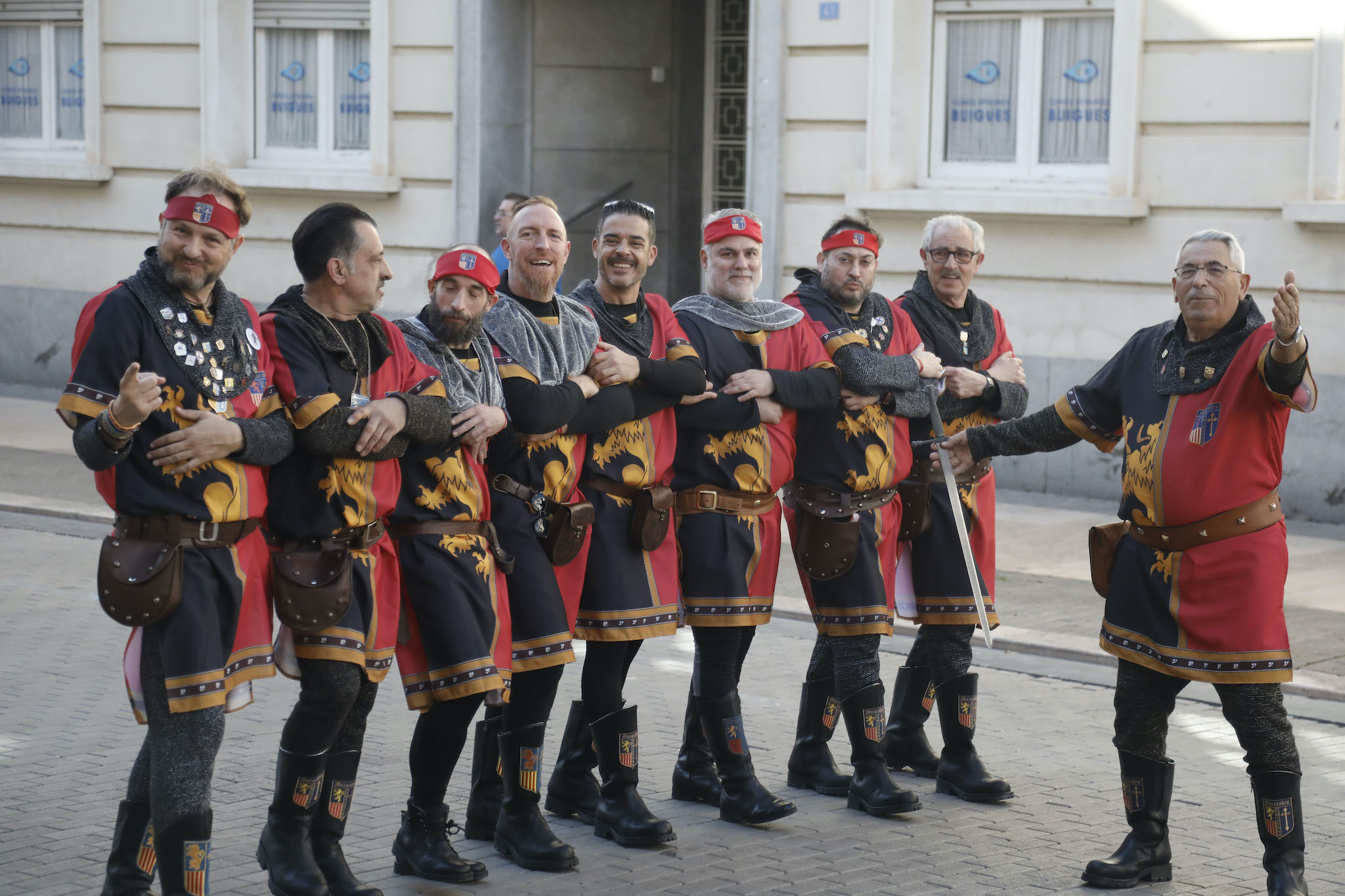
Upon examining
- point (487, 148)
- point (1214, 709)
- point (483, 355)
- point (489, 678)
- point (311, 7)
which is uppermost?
point (311, 7)

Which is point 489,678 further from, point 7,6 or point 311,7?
point 7,6

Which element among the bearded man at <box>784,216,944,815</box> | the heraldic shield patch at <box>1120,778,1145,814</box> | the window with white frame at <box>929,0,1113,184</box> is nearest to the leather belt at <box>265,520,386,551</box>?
the bearded man at <box>784,216,944,815</box>

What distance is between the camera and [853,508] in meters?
5.96

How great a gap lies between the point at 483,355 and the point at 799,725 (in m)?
1.92

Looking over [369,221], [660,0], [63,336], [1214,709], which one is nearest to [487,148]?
[660,0]

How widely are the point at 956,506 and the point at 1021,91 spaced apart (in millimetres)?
7334

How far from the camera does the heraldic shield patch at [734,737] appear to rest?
572 cm

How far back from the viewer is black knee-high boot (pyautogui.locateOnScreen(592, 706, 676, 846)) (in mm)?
5496

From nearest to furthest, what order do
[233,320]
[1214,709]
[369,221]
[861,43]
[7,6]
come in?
1. [233,320]
2. [369,221]
3. [1214,709]
4. [861,43]
5. [7,6]

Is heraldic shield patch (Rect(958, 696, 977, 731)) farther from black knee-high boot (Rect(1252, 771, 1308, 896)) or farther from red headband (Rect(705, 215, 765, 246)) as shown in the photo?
red headband (Rect(705, 215, 765, 246))

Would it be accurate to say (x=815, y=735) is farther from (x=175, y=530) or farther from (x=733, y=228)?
(x=175, y=530)

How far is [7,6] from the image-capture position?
16969mm

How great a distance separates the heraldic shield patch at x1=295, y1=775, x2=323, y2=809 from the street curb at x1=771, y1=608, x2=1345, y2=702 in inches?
121

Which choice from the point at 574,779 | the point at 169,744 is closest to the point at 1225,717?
the point at 574,779
